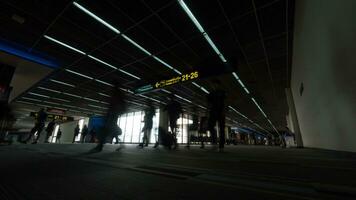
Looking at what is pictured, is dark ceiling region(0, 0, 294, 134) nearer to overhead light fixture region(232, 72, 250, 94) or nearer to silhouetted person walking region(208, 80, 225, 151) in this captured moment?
overhead light fixture region(232, 72, 250, 94)

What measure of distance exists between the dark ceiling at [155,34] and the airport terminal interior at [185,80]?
0.04 m

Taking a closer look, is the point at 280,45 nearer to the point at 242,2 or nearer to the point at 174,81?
the point at 242,2

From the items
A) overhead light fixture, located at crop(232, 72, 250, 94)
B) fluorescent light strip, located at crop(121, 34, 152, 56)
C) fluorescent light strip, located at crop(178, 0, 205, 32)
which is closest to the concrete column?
overhead light fixture, located at crop(232, 72, 250, 94)

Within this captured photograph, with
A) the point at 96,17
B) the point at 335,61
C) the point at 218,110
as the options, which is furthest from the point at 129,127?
the point at 335,61

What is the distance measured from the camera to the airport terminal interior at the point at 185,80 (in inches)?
35.1

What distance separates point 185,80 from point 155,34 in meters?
1.98

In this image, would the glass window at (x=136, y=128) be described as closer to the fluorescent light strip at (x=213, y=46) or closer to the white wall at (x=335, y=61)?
the fluorescent light strip at (x=213, y=46)

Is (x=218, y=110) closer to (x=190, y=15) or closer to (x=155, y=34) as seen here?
(x=190, y=15)

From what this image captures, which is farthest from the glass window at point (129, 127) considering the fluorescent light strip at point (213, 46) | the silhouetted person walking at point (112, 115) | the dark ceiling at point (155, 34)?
the silhouetted person walking at point (112, 115)

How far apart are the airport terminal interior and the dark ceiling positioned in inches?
1.5

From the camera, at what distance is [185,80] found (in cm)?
582

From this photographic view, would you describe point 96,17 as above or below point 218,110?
above

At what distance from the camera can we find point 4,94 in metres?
7.62

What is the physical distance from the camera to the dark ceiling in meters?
4.21
